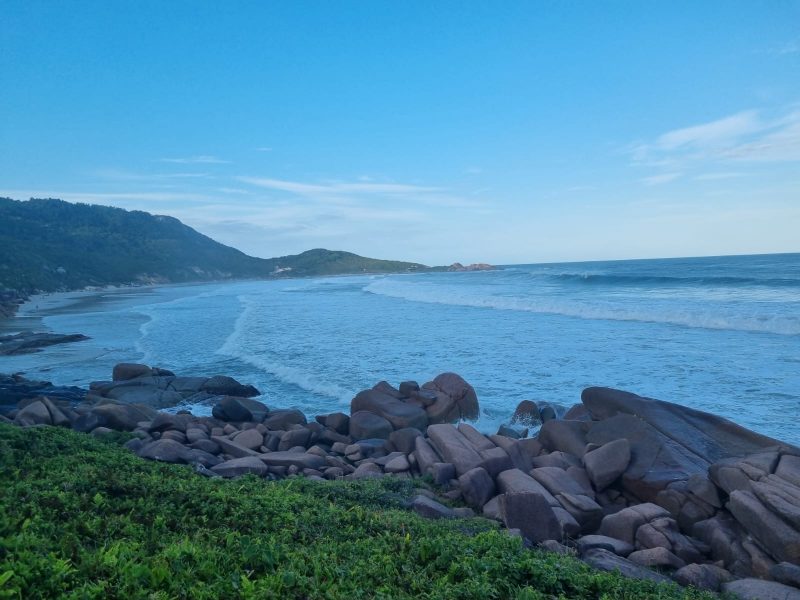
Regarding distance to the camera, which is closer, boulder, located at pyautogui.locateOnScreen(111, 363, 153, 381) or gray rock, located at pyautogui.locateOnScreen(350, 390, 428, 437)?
gray rock, located at pyautogui.locateOnScreen(350, 390, 428, 437)

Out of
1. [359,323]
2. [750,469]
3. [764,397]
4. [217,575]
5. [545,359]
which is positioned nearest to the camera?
[217,575]

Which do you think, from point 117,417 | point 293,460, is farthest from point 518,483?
point 117,417

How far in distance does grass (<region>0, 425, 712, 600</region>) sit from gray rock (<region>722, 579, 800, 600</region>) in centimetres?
69

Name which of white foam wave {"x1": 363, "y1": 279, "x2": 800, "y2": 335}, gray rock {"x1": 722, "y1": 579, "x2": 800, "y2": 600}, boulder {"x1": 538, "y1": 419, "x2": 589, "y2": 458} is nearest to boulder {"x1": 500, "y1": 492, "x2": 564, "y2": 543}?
gray rock {"x1": 722, "y1": 579, "x2": 800, "y2": 600}

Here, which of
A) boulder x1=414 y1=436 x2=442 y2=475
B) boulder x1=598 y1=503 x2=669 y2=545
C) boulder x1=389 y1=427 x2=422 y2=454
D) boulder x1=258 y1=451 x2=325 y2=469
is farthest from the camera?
boulder x1=389 y1=427 x2=422 y2=454

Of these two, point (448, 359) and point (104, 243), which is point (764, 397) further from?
point (104, 243)

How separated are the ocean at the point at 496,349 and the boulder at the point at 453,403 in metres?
0.38

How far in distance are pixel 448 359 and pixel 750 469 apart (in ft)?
44.0

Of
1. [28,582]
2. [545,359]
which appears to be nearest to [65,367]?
[545,359]

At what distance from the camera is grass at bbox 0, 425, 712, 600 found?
4238mm

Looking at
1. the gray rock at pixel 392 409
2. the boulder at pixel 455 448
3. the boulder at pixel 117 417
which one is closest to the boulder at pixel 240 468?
the boulder at pixel 455 448

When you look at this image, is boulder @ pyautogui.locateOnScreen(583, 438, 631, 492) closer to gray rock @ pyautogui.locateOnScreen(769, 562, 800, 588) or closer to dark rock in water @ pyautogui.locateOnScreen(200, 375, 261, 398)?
gray rock @ pyautogui.locateOnScreen(769, 562, 800, 588)

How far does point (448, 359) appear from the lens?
2127cm

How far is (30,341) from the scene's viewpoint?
2742 cm
